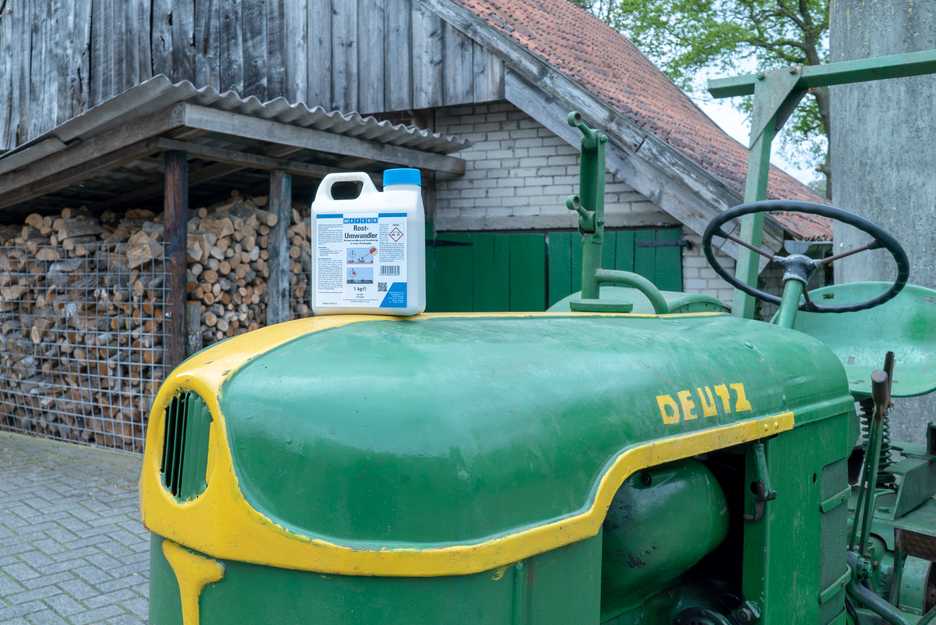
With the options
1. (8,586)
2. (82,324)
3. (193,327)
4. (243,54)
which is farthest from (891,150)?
(243,54)

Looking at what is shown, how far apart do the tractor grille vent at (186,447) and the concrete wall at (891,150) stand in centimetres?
501

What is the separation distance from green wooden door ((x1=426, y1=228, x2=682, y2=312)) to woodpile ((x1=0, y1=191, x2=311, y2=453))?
4.94ft

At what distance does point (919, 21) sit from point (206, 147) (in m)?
4.87

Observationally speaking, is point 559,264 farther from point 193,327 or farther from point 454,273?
point 193,327

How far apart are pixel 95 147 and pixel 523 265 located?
3.73 metres

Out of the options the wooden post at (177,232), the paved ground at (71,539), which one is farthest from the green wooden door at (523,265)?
the paved ground at (71,539)

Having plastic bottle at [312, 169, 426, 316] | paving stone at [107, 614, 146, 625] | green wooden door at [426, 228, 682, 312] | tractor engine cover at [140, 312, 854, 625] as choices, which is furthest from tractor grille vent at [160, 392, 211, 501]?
green wooden door at [426, 228, 682, 312]

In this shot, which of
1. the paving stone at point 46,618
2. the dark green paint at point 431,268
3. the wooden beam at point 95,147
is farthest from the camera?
the dark green paint at point 431,268

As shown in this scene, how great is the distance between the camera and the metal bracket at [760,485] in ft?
5.70

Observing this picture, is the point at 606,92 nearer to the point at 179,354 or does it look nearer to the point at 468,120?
the point at 468,120

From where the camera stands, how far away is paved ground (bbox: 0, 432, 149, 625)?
3.40m

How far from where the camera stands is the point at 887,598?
2559 millimetres

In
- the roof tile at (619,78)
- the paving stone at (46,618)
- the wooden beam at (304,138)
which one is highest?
the roof tile at (619,78)

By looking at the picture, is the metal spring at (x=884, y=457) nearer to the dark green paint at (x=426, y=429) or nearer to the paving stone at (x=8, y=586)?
the dark green paint at (x=426, y=429)
